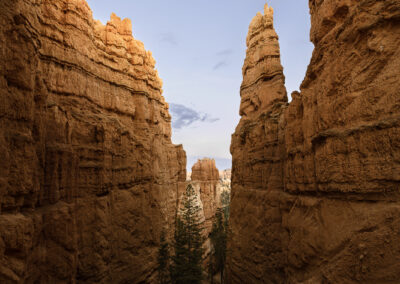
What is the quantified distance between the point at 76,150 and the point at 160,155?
40.4 feet

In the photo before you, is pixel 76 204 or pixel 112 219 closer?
pixel 76 204

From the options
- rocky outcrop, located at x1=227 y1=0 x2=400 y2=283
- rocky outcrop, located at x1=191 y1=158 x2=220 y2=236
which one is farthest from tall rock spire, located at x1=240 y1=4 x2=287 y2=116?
rocky outcrop, located at x1=191 y1=158 x2=220 y2=236

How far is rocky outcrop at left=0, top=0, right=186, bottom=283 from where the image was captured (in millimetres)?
7613

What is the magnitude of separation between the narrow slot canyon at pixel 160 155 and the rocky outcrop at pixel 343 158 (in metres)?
0.05

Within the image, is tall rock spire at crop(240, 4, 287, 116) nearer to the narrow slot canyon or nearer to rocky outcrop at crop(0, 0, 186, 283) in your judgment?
the narrow slot canyon

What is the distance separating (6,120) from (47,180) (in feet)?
16.2

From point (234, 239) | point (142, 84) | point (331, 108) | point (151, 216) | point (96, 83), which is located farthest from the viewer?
point (142, 84)

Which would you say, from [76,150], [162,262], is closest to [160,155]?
[162,262]

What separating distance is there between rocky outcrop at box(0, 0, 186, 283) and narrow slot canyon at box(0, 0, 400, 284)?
0.08m

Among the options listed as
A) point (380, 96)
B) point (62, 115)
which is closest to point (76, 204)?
point (62, 115)

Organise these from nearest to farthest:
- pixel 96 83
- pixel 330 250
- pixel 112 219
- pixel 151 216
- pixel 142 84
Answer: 1. pixel 330 250
2. pixel 112 219
3. pixel 96 83
4. pixel 151 216
5. pixel 142 84

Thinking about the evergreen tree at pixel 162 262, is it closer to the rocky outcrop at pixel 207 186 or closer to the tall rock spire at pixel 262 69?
the tall rock spire at pixel 262 69

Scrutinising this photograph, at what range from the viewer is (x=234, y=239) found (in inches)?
760

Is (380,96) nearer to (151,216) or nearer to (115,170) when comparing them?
(115,170)
